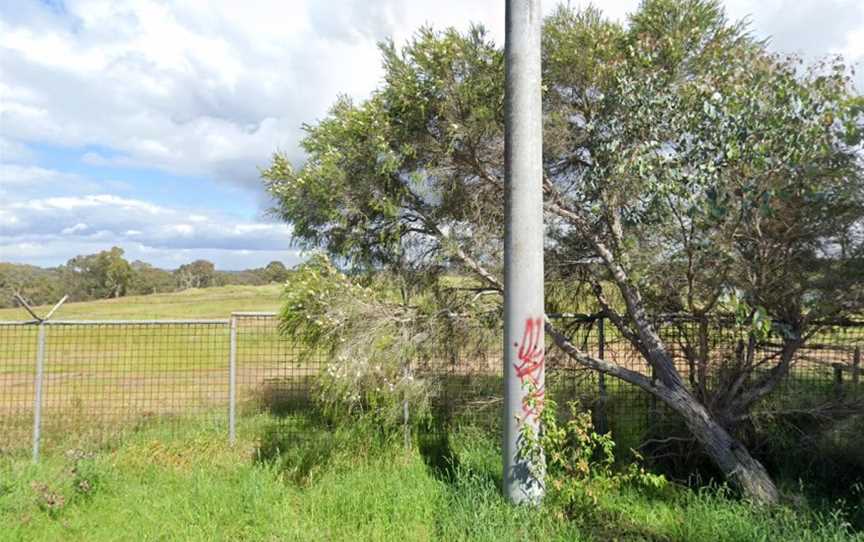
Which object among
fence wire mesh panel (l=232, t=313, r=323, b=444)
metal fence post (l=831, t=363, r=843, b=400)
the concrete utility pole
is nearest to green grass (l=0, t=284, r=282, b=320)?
fence wire mesh panel (l=232, t=313, r=323, b=444)

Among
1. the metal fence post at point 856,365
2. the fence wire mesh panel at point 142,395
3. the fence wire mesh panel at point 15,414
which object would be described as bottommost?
the fence wire mesh panel at point 15,414

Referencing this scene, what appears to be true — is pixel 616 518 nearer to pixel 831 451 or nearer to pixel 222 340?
pixel 831 451

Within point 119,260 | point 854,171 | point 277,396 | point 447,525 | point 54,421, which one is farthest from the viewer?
point 119,260

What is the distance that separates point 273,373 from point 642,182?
5.65 m

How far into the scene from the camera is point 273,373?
7.57 m

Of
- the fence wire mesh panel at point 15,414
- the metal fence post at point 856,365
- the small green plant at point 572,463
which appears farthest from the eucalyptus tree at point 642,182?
the fence wire mesh panel at point 15,414

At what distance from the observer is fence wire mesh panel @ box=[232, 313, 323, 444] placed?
20.5ft

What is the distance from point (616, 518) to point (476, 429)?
6.06ft

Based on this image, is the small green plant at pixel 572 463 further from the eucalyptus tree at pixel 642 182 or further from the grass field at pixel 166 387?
the grass field at pixel 166 387

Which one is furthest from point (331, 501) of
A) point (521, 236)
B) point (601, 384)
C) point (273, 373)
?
point (273, 373)

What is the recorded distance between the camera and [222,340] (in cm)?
746

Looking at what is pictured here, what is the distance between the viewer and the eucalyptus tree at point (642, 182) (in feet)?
13.6

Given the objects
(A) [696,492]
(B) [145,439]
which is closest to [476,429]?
(A) [696,492]

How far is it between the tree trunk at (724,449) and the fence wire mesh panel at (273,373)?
12.3 feet
